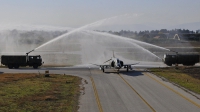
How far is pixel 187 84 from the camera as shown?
61.3 meters

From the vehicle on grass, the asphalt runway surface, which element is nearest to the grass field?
the asphalt runway surface

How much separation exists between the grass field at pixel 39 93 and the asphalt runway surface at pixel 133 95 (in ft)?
6.72

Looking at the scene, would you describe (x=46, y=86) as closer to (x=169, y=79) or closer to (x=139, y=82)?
(x=139, y=82)

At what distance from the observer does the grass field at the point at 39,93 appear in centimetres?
4112

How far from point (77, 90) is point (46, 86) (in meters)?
7.06

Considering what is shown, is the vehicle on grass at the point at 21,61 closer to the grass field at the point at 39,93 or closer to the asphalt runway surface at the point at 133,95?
the grass field at the point at 39,93

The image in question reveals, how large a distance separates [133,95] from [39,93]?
14600mm

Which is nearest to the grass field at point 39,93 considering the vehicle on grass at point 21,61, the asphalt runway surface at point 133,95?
the asphalt runway surface at point 133,95

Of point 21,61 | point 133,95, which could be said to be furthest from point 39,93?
point 21,61

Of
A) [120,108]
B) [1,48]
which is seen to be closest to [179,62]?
[120,108]

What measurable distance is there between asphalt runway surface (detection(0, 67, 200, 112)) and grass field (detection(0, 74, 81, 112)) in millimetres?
2049

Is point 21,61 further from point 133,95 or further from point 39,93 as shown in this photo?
point 133,95

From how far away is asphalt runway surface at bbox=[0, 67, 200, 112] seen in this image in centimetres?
4094

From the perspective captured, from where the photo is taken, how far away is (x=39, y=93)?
51500 mm
